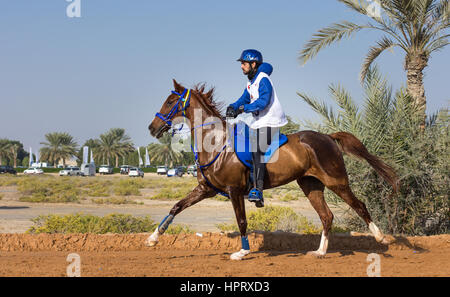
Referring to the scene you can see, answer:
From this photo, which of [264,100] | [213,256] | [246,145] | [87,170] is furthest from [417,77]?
[87,170]

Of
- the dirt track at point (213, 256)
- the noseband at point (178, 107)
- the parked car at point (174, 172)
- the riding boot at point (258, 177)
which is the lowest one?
the parked car at point (174, 172)

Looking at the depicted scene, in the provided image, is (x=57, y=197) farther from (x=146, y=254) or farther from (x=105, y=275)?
(x=105, y=275)

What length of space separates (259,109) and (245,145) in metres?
0.58

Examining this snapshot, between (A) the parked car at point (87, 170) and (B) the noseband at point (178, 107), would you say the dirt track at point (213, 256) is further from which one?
(A) the parked car at point (87, 170)

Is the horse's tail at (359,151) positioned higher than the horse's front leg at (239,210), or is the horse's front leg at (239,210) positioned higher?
the horse's tail at (359,151)

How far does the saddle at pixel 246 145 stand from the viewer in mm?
7055

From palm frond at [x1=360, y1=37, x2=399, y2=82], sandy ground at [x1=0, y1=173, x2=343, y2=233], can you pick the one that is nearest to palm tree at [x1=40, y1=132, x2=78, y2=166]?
sandy ground at [x1=0, y1=173, x2=343, y2=233]

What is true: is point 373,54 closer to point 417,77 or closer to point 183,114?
point 417,77

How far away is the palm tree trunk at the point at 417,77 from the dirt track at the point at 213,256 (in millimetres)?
4140

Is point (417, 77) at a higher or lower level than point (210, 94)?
higher

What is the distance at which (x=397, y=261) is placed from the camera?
713 centimetres

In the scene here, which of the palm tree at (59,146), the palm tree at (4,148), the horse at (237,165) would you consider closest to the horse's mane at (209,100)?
the horse at (237,165)

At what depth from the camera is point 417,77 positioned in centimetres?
1209
